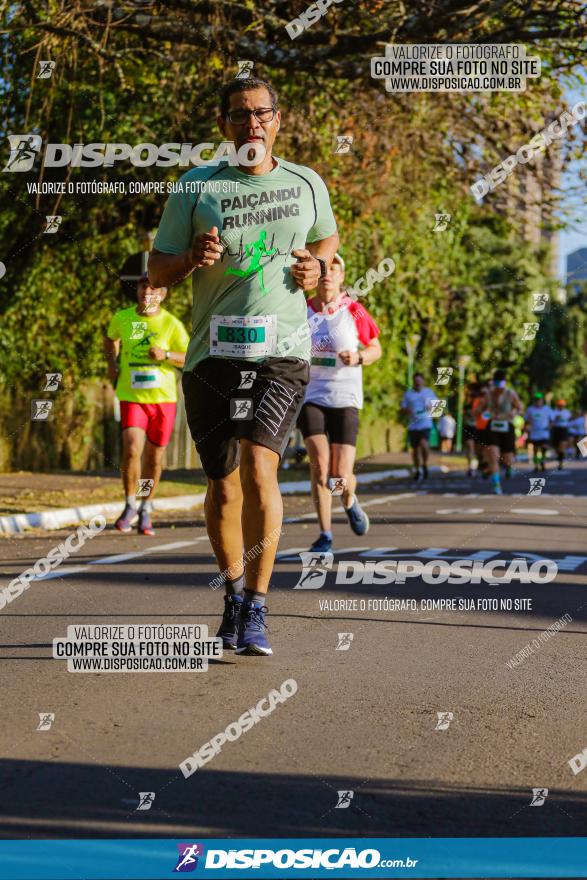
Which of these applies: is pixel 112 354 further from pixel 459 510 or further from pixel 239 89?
pixel 459 510

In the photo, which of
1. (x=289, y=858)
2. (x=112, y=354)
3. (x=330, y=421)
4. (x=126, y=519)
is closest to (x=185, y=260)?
(x=289, y=858)

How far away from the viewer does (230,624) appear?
5.68 meters

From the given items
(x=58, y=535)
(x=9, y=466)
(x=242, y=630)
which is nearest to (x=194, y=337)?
(x=242, y=630)

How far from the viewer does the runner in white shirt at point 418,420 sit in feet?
80.9

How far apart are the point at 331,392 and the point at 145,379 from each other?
1.85m

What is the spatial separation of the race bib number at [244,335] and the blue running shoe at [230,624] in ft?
3.35

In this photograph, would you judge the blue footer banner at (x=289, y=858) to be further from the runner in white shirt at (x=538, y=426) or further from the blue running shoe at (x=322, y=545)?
the runner in white shirt at (x=538, y=426)

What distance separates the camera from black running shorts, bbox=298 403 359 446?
32.3 ft

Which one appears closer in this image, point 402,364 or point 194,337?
point 194,337

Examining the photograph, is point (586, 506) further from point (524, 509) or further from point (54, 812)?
point (54, 812)

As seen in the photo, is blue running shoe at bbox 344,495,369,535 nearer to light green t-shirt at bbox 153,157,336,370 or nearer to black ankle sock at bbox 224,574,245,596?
black ankle sock at bbox 224,574,245,596

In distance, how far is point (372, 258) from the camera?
73.0ft

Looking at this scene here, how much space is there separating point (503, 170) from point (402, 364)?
57.4ft

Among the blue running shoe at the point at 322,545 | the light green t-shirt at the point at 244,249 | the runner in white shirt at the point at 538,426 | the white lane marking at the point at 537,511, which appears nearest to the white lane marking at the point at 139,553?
the blue running shoe at the point at 322,545
